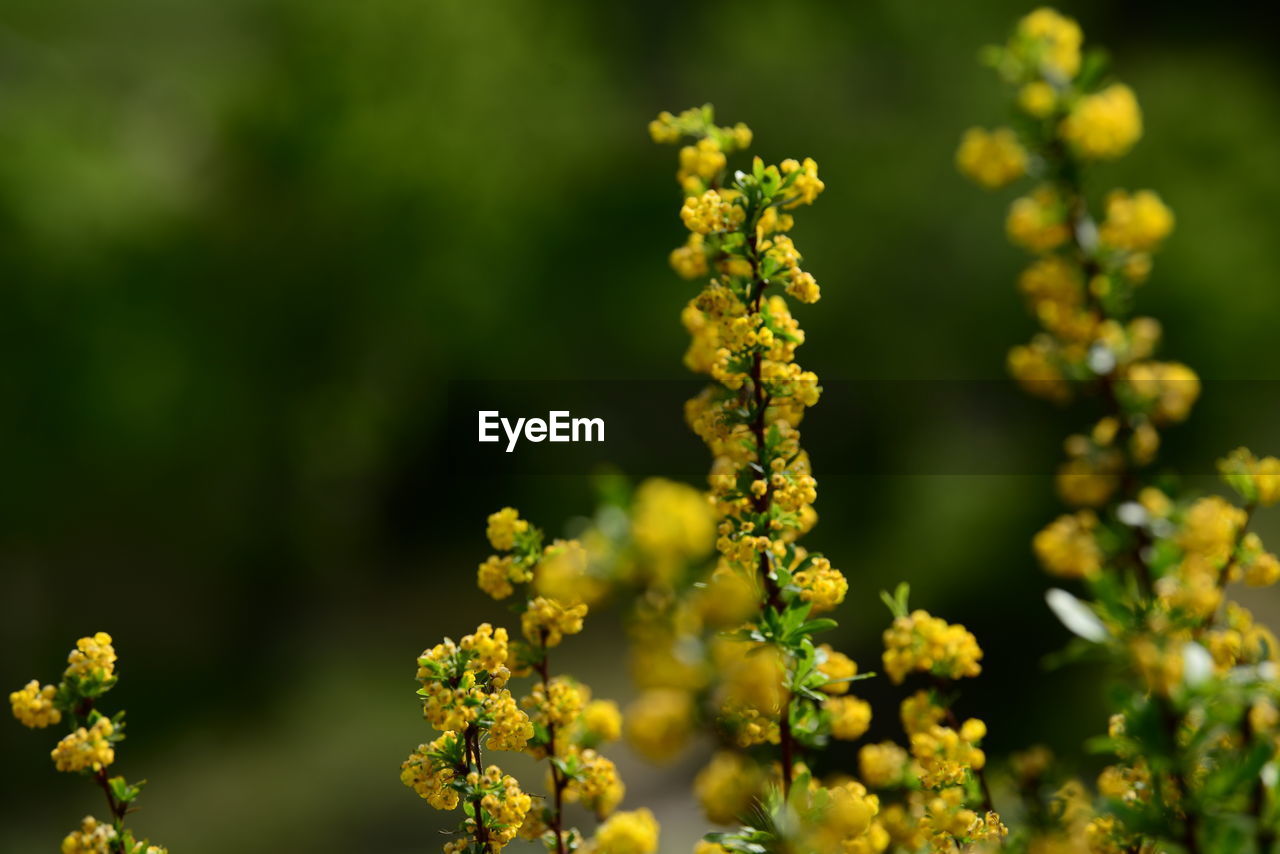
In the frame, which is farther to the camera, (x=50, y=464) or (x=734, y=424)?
(x=50, y=464)

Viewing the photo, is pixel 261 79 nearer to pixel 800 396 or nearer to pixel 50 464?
pixel 50 464

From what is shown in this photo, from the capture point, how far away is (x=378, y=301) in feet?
16.6

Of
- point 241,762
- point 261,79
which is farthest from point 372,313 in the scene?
point 241,762

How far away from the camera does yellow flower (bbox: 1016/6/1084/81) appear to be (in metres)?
0.61

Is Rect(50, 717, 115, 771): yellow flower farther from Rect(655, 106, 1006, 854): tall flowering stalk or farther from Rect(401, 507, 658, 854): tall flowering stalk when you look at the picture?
Rect(655, 106, 1006, 854): tall flowering stalk

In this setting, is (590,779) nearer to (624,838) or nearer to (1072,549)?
(624,838)

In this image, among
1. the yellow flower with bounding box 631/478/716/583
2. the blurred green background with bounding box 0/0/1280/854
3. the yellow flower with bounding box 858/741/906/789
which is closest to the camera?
the yellow flower with bounding box 631/478/716/583

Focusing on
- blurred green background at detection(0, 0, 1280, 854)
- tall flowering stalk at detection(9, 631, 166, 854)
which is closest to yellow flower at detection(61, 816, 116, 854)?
tall flowering stalk at detection(9, 631, 166, 854)

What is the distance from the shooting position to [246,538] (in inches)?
209

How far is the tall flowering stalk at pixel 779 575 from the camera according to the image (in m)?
0.67

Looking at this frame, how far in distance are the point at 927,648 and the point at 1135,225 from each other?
1.14 ft

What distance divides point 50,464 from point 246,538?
1.08 meters

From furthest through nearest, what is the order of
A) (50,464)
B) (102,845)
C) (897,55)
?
(897,55) < (50,464) < (102,845)

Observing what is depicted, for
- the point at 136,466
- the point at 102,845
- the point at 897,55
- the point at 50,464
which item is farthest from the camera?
the point at 897,55
